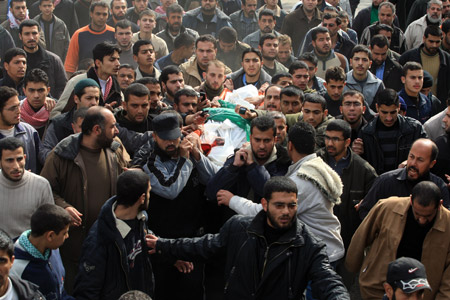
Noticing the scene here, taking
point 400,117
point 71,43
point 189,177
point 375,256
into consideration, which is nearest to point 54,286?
point 189,177

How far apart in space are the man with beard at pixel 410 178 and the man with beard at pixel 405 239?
448 millimetres

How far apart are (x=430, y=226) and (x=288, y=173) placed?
4.11ft

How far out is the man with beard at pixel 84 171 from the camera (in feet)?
20.3

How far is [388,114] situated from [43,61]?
464cm

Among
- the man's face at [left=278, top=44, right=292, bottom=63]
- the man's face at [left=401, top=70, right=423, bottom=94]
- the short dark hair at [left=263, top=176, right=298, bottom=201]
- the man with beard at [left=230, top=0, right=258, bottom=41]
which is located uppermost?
the short dark hair at [left=263, top=176, right=298, bottom=201]

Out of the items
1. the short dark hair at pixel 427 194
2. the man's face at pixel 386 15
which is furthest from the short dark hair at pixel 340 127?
the man's face at pixel 386 15

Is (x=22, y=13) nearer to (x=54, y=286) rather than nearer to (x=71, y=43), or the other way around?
(x=71, y=43)

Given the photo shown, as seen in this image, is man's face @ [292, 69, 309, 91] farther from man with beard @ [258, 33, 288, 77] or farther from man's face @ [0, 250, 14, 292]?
man's face @ [0, 250, 14, 292]

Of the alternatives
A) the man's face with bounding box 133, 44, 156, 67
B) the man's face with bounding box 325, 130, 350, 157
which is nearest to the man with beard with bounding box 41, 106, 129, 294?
the man's face with bounding box 325, 130, 350, 157

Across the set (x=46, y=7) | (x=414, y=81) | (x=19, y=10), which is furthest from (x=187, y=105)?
(x=46, y=7)

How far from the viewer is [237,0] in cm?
1488

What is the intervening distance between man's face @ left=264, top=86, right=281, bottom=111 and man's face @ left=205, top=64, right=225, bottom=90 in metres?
0.90

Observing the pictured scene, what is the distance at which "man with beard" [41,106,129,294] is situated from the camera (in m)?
6.20

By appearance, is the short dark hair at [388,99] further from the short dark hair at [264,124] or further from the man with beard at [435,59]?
the man with beard at [435,59]
